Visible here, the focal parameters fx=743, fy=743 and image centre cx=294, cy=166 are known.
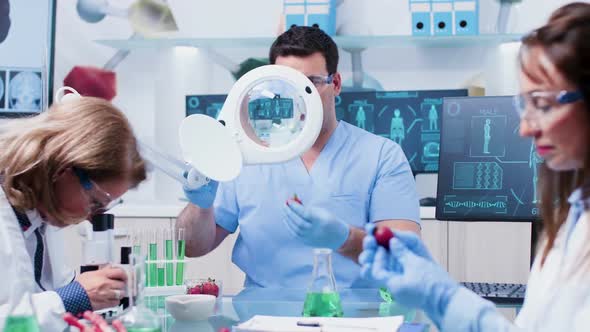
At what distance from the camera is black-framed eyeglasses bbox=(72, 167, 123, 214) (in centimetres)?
155

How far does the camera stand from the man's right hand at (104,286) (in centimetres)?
151

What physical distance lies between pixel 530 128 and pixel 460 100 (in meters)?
1.06

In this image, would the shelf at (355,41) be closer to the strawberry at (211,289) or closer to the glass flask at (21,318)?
the strawberry at (211,289)

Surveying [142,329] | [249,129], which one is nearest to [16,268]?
[142,329]

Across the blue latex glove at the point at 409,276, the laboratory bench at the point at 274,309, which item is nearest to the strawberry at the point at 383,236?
the blue latex glove at the point at 409,276

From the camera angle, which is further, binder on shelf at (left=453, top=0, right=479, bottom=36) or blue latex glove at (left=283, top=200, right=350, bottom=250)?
binder on shelf at (left=453, top=0, right=479, bottom=36)

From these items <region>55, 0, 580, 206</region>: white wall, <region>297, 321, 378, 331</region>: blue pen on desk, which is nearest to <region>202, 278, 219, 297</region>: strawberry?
<region>297, 321, 378, 331</region>: blue pen on desk

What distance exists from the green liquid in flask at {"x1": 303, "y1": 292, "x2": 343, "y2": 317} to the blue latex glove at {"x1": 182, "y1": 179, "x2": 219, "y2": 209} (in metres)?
0.51

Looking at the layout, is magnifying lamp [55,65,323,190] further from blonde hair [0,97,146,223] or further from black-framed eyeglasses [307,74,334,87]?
black-framed eyeglasses [307,74,334,87]

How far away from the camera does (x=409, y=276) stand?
1245 millimetres

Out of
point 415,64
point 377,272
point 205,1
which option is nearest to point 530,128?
point 377,272

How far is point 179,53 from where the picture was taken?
11.3ft

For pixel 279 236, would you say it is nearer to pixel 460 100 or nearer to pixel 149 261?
pixel 149 261

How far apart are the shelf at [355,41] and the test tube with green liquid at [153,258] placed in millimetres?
1715
